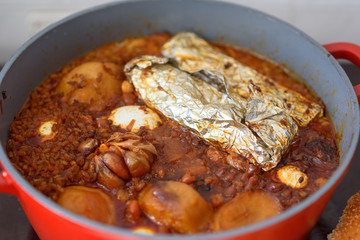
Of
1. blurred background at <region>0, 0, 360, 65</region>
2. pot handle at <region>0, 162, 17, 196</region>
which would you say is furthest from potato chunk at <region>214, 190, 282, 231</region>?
blurred background at <region>0, 0, 360, 65</region>

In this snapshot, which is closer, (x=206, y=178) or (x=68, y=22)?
(x=206, y=178)

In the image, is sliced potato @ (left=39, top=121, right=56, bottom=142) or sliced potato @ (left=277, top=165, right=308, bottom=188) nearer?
sliced potato @ (left=277, top=165, right=308, bottom=188)

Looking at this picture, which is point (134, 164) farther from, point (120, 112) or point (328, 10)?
point (328, 10)

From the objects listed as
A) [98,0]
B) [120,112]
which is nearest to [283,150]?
[120,112]

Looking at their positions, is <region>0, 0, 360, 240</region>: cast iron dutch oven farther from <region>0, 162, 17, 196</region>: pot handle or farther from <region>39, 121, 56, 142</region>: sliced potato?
<region>39, 121, 56, 142</region>: sliced potato

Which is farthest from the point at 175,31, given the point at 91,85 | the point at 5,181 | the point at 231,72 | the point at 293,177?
the point at 5,181

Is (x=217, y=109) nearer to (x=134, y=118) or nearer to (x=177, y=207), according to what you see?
(x=134, y=118)
